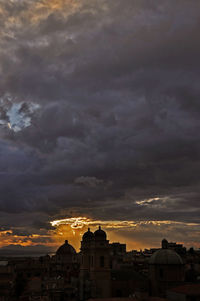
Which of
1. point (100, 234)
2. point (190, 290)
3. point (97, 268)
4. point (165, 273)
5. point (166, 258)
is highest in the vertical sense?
point (100, 234)

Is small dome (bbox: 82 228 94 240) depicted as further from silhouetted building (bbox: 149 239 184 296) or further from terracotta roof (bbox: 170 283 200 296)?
terracotta roof (bbox: 170 283 200 296)

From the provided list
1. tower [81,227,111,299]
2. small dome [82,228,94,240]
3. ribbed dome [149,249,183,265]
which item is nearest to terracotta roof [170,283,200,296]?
ribbed dome [149,249,183,265]

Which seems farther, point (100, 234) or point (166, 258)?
point (166, 258)

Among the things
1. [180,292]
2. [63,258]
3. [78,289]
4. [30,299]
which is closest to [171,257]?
[180,292]

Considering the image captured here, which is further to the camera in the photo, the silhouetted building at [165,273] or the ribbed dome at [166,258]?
the ribbed dome at [166,258]

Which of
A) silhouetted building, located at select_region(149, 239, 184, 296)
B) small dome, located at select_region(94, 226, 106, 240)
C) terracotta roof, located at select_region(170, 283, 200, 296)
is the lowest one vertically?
terracotta roof, located at select_region(170, 283, 200, 296)

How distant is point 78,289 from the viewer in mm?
68625

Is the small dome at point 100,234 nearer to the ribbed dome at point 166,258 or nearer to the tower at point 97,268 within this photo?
the tower at point 97,268

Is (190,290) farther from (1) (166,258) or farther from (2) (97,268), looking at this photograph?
(2) (97,268)

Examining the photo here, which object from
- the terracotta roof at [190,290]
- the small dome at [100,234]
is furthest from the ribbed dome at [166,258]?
the terracotta roof at [190,290]

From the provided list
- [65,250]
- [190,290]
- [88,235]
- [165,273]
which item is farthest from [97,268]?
[65,250]

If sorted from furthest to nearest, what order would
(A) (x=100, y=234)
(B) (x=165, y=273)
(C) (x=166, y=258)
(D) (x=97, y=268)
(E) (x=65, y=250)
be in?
1. (E) (x=65, y=250)
2. (C) (x=166, y=258)
3. (A) (x=100, y=234)
4. (B) (x=165, y=273)
5. (D) (x=97, y=268)

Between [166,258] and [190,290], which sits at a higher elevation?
[166,258]

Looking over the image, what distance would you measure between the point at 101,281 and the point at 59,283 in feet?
25.4
